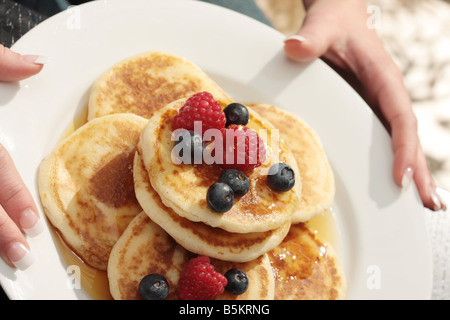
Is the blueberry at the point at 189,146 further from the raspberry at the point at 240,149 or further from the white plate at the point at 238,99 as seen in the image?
the white plate at the point at 238,99

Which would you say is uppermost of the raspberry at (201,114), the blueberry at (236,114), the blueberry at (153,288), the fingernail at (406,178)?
the raspberry at (201,114)

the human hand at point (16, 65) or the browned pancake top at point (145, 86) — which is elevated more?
the human hand at point (16, 65)

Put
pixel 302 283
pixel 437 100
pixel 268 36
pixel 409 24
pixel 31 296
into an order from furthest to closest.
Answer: pixel 409 24
pixel 437 100
pixel 268 36
pixel 302 283
pixel 31 296

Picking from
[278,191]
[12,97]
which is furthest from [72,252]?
[278,191]

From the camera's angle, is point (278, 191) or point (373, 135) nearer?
point (278, 191)

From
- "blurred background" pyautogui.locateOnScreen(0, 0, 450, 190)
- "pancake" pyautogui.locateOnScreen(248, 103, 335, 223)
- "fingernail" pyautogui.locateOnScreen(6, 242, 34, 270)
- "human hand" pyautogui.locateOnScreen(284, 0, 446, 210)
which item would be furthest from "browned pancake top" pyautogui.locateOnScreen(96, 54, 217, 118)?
"blurred background" pyautogui.locateOnScreen(0, 0, 450, 190)

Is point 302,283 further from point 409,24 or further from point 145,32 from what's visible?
point 409,24

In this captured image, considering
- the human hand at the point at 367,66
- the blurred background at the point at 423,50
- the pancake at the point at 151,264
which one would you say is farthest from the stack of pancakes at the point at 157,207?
the blurred background at the point at 423,50
